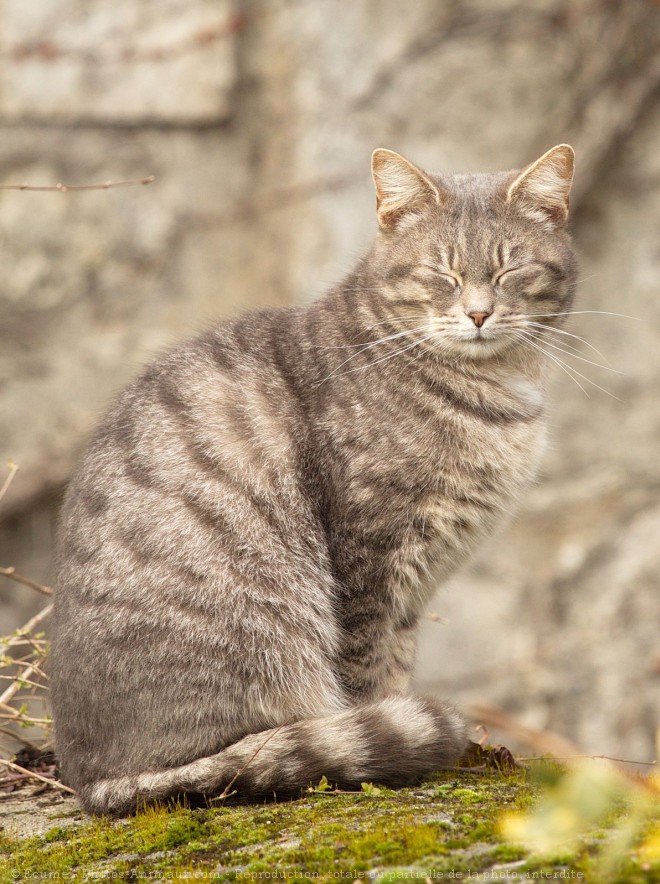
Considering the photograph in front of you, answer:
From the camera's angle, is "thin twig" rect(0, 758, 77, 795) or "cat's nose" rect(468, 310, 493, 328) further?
"cat's nose" rect(468, 310, 493, 328)

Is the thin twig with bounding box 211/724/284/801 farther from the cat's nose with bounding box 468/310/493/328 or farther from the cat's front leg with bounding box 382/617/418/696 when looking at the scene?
the cat's nose with bounding box 468/310/493/328

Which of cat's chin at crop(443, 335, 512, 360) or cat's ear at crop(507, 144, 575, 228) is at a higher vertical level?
cat's ear at crop(507, 144, 575, 228)

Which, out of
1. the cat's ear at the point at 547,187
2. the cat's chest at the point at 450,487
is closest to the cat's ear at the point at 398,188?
the cat's ear at the point at 547,187

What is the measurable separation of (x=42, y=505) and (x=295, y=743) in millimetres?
3567

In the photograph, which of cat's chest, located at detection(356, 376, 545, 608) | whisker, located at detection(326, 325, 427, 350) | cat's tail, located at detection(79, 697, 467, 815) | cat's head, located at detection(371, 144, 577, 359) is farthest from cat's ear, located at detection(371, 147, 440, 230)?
cat's tail, located at detection(79, 697, 467, 815)

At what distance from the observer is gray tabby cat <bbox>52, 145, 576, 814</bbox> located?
2582mm

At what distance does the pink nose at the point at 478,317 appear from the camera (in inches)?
117

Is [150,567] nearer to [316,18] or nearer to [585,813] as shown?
[585,813]

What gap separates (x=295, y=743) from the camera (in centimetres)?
247

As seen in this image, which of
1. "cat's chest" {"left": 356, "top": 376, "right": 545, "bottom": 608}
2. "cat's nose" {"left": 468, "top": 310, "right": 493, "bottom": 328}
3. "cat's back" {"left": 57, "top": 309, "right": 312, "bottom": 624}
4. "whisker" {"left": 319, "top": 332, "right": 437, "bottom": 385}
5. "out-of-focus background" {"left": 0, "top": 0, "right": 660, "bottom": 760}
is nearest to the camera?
"cat's back" {"left": 57, "top": 309, "right": 312, "bottom": 624}

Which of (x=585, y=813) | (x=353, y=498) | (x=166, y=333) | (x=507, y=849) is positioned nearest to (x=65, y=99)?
(x=166, y=333)

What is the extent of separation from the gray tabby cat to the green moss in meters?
0.13

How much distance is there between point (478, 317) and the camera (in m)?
2.97

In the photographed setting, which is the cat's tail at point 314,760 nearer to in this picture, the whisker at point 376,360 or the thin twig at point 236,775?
the thin twig at point 236,775
